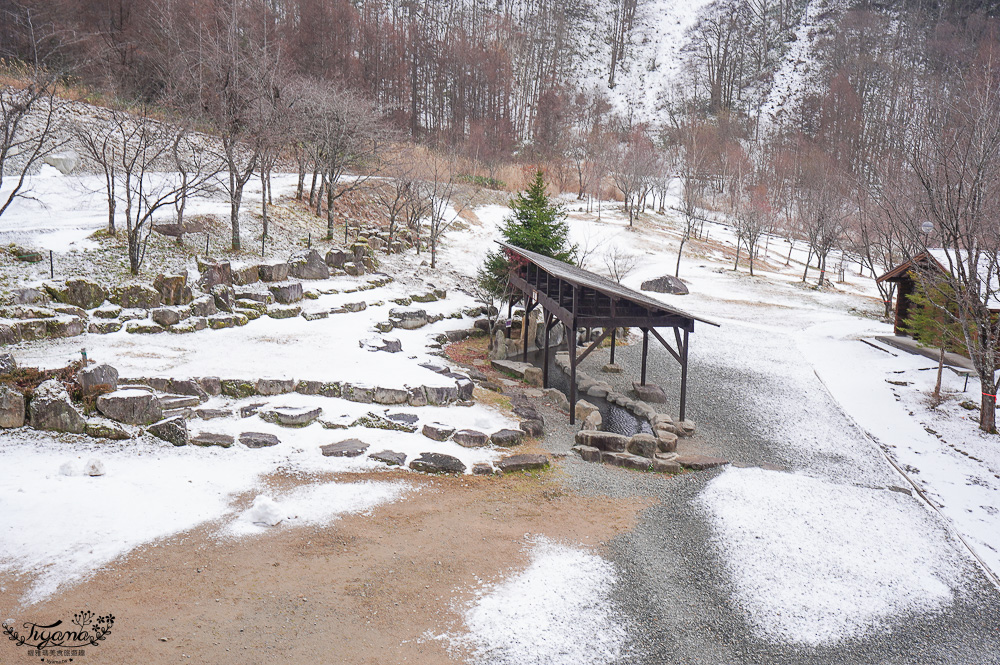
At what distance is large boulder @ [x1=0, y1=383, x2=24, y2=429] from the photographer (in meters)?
9.23

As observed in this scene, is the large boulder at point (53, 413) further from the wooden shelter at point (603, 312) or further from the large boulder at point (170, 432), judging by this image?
the wooden shelter at point (603, 312)

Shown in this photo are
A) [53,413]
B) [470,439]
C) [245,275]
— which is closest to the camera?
[53,413]

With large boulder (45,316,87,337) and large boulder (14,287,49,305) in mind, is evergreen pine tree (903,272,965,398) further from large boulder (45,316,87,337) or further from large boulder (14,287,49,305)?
large boulder (14,287,49,305)

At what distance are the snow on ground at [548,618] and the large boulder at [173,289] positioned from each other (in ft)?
42.5

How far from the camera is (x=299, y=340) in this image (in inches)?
609

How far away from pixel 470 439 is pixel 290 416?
11.4ft

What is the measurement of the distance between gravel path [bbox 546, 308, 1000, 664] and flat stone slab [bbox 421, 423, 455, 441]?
2.22 m

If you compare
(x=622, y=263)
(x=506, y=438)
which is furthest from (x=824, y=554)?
(x=622, y=263)

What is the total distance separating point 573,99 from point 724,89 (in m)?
18.3

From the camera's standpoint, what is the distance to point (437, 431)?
1126cm

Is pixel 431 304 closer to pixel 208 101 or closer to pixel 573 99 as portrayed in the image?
pixel 208 101

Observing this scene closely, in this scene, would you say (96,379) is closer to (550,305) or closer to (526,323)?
(550,305)

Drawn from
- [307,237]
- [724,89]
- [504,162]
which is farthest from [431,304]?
[724,89]

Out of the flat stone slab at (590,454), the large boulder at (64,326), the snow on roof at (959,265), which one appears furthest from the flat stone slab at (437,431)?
the snow on roof at (959,265)
